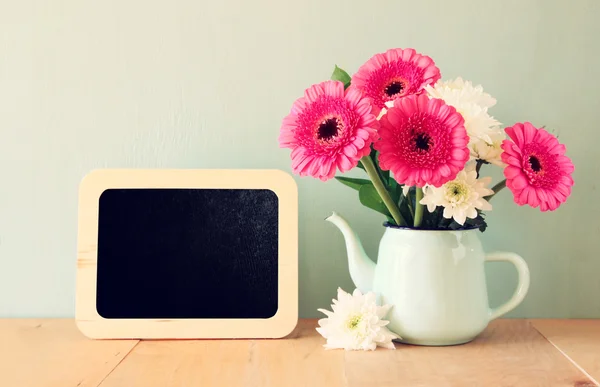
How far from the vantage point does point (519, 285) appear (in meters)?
0.90

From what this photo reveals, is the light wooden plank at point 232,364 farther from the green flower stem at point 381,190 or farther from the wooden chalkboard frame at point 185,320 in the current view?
the green flower stem at point 381,190

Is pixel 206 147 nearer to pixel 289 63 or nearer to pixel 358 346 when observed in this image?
pixel 289 63

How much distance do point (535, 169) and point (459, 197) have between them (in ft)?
0.36

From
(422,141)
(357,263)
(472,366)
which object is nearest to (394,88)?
(422,141)

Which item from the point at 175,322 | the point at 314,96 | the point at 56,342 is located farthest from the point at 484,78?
the point at 56,342

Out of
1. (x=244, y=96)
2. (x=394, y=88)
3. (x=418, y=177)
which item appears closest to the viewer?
(x=418, y=177)

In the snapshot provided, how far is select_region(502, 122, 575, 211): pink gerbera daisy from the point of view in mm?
791

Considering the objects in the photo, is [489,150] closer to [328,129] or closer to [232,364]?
[328,129]

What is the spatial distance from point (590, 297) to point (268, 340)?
21.7 inches

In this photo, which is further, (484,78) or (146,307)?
(484,78)

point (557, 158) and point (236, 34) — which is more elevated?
point (236, 34)

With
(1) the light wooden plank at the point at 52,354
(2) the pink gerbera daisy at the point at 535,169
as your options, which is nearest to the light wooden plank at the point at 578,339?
(2) the pink gerbera daisy at the point at 535,169

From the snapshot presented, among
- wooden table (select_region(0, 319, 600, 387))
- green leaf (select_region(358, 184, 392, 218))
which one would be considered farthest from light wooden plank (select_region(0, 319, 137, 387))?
green leaf (select_region(358, 184, 392, 218))

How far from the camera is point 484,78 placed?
1034mm
